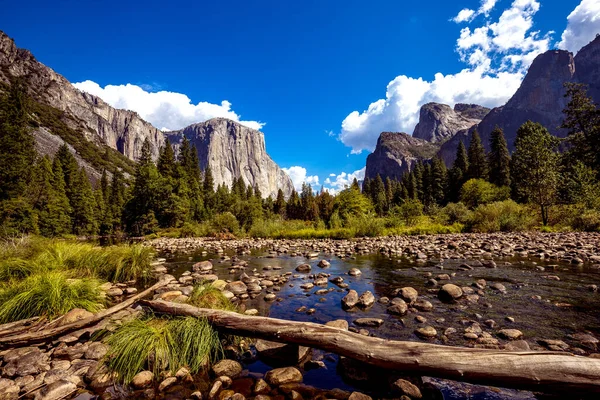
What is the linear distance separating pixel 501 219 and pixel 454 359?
21.1 m

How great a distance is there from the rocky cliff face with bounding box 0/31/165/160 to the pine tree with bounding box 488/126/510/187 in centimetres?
12723

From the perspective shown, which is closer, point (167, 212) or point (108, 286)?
point (108, 286)

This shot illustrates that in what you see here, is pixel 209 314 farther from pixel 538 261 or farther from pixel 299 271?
pixel 538 261

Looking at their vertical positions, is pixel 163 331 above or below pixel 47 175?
below

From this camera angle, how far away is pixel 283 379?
318cm

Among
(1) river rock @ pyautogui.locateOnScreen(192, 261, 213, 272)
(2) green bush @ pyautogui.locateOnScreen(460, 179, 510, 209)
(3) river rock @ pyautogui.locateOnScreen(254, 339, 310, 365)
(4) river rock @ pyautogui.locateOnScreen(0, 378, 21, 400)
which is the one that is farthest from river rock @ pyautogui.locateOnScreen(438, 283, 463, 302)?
(2) green bush @ pyautogui.locateOnScreen(460, 179, 510, 209)

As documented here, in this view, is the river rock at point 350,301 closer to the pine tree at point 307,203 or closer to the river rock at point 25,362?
the river rock at point 25,362

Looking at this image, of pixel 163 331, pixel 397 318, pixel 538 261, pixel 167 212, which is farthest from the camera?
pixel 167 212

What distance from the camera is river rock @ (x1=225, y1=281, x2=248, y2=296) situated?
6939mm

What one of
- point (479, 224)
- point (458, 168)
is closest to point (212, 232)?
point (479, 224)

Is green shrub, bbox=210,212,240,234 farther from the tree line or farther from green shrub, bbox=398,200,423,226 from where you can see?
green shrub, bbox=398,200,423,226

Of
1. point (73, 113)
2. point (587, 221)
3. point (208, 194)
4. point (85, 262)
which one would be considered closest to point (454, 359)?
point (85, 262)

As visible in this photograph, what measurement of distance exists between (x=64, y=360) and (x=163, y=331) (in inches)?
54.5

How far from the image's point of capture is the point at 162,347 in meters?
→ 3.37
